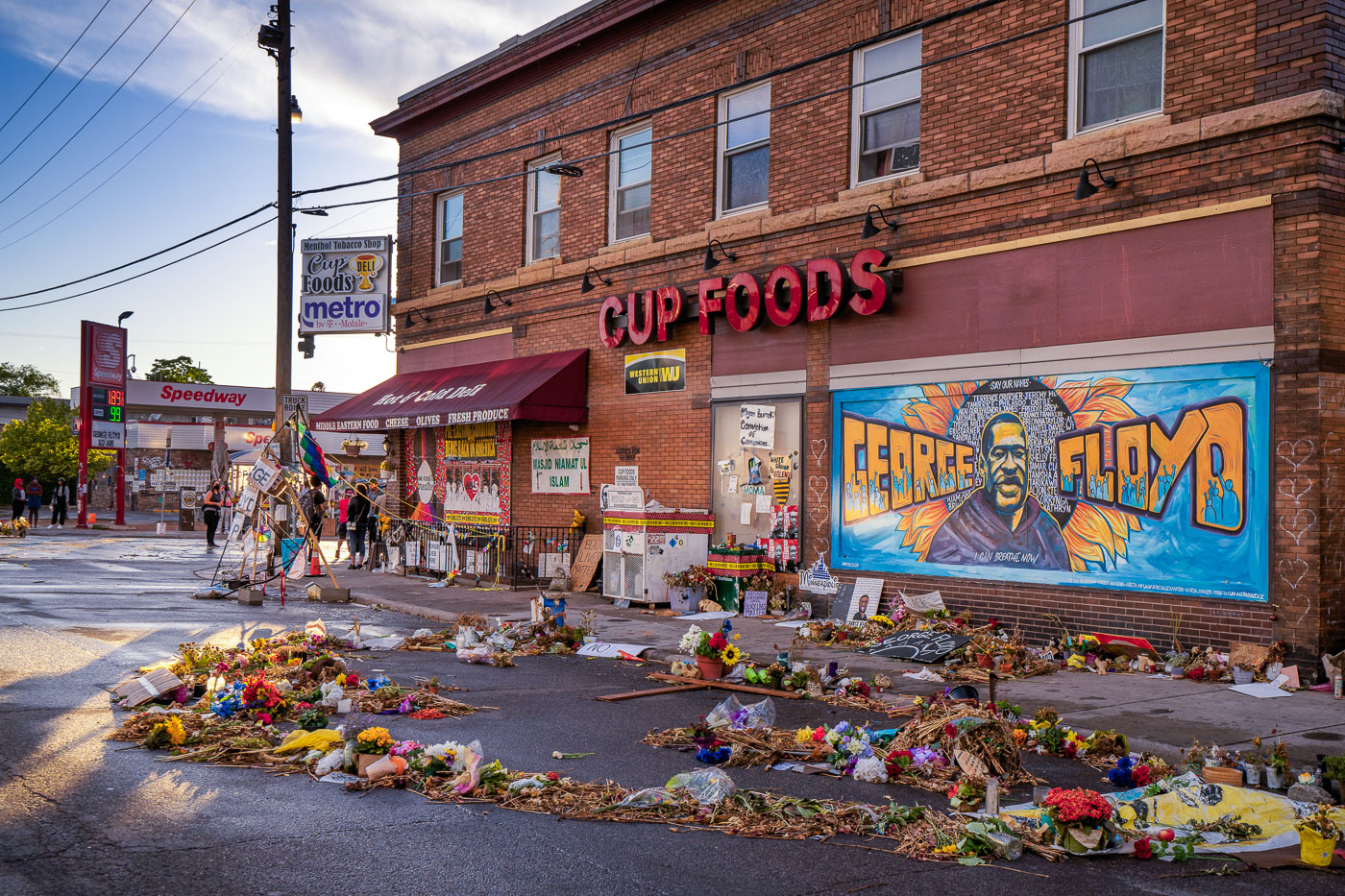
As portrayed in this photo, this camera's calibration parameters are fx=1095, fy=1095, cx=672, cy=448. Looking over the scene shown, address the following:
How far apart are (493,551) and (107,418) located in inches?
1005

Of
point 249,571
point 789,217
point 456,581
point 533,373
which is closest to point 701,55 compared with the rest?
point 789,217

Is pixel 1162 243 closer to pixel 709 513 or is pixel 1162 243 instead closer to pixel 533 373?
pixel 709 513

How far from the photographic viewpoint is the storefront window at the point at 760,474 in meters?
15.8

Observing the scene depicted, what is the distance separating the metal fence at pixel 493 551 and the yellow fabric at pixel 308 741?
1155 centimetres

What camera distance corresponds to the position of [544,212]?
21.0 meters

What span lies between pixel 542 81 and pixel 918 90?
8706 millimetres

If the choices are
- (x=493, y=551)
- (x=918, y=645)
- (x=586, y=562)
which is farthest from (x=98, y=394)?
(x=918, y=645)

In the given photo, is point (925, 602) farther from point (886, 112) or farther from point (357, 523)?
point (357, 523)

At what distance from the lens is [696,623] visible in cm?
1507

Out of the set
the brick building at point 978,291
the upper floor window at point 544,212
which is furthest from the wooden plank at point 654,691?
the upper floor window at point 544,212

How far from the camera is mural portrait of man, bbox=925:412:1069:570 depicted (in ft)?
41.8

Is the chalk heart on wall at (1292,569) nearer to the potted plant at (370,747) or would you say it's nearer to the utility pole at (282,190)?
the potted plant at (370,747)

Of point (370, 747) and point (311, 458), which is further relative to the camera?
point (311, 458)

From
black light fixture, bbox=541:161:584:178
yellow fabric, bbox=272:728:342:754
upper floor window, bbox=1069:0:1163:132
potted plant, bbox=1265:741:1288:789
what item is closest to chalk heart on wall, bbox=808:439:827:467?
upper floor window, bbox=1069:0:1163:132
